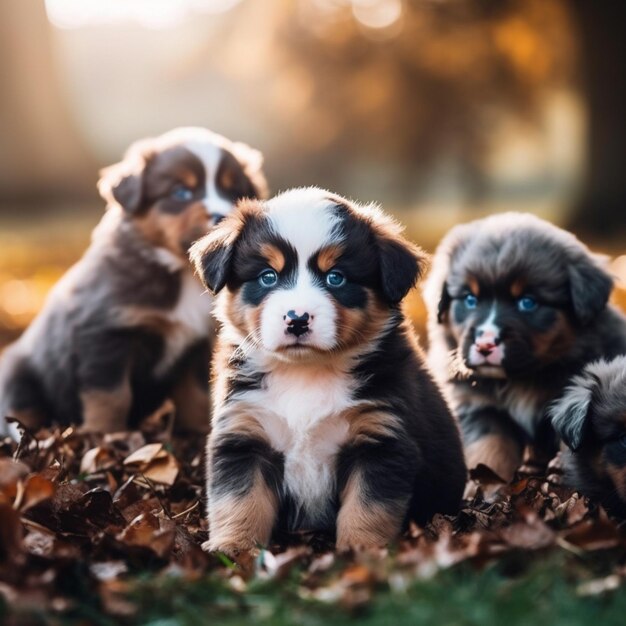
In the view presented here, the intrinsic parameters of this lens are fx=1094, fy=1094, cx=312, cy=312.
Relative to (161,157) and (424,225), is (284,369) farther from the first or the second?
(424,225)

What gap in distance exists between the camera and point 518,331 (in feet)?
17.3

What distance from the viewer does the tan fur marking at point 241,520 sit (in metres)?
4.00

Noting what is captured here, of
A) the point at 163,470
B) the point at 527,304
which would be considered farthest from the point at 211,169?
the point at 527,304

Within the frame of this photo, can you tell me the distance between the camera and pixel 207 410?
6719 millimetres

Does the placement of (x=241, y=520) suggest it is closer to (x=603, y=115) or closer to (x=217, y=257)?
(x=217, y=257)

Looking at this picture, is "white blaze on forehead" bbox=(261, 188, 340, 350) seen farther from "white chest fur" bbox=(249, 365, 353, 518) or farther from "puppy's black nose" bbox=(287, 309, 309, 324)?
"white chest fur" bbox=(249, 365, 353, 518)

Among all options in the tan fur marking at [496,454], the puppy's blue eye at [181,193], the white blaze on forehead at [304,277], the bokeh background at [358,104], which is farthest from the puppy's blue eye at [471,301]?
the bokeh background at [358,104]

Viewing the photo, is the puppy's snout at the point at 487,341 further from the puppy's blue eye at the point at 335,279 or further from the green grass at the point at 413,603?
the green grass at the point at 413,603

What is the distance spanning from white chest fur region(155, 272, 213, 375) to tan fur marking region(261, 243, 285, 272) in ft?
7.22

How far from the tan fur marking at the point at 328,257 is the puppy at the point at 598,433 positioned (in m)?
1.20

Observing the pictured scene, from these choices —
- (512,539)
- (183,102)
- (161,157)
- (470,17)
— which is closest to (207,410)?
(161,157)

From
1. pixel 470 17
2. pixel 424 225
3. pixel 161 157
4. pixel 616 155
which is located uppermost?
pixel 470 17

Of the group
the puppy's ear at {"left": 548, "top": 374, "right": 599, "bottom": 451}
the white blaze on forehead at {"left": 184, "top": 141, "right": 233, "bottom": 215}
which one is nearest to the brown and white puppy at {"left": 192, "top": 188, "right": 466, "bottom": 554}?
the puppy's ear at {"left": 548, "top": 374, "right": 599, "bottom": 451}

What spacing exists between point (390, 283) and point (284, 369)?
54 cm
